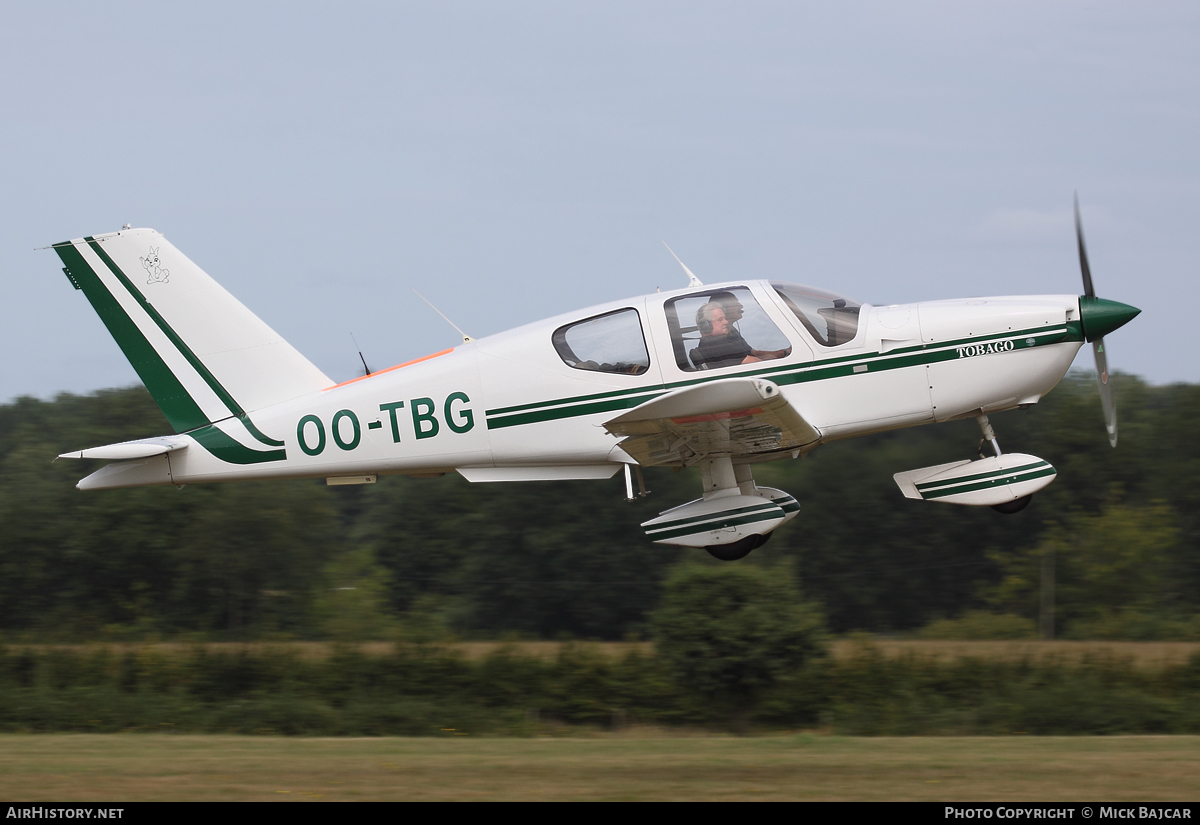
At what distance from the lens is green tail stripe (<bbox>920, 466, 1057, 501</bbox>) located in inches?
356

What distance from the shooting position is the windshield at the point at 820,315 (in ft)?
29.6

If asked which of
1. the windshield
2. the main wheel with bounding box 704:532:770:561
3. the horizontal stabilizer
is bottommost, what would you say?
the main wheel with bounding box 704:532:770:561

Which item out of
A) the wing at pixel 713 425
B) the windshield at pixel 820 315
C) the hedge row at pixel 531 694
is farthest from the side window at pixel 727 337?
the hedge row at pixel 531 694

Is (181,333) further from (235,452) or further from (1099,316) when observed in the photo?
(1099,316)

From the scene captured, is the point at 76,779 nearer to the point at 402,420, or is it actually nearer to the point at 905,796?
the point at 402,420

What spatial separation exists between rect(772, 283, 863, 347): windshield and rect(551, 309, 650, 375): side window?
122 centimetres

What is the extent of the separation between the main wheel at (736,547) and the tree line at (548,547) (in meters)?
20.5

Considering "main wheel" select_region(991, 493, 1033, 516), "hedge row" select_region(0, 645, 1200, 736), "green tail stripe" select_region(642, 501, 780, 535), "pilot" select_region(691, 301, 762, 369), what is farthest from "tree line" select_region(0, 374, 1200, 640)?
"pilot" select_region(691, 301, 762, 369)

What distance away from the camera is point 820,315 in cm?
907

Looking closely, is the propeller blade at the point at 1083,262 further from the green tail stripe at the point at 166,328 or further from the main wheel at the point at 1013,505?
the green tail stripe at the point at 166,328

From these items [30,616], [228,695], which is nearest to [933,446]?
[228,695]

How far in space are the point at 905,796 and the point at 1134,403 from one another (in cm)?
3664

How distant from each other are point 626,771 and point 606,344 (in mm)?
3389

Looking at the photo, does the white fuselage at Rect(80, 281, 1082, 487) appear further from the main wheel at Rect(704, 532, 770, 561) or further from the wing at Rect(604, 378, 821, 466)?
the main wheel at Rect(704, 532, 770, 561)
